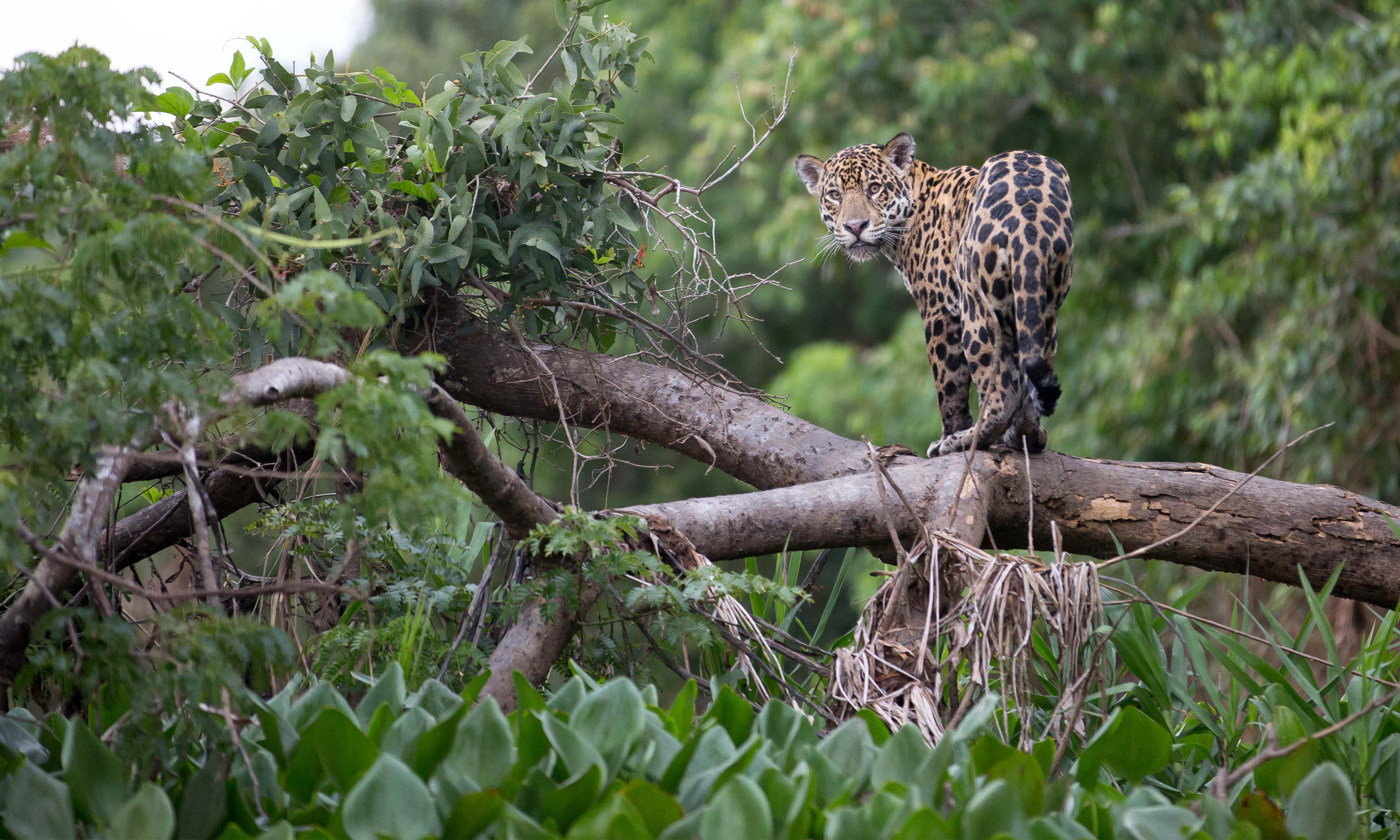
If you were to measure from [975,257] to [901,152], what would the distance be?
1041 mm

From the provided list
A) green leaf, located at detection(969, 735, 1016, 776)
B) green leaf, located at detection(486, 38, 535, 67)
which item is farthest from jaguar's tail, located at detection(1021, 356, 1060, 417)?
green leaf, located at detection(486, 38, 535, 67)

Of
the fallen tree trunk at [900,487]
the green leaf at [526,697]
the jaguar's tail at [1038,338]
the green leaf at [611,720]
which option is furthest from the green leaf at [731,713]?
the jaguar's tail at [1038,338]

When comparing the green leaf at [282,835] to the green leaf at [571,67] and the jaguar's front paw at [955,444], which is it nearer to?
the green leaf at [571,67]

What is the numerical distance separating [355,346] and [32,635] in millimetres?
1655

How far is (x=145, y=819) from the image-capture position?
5.52 ft

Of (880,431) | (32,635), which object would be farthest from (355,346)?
(880,431)

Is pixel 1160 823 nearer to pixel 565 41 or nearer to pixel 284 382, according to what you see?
pixel 284 382

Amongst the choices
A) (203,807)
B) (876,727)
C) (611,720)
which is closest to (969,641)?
(876,727)

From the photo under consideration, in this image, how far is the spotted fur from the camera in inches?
135

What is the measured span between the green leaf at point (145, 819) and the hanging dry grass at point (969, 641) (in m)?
1.33

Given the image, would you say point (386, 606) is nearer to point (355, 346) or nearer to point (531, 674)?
point (531, 674)

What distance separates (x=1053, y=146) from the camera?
8477 millimetres

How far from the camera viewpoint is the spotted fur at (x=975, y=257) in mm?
3441

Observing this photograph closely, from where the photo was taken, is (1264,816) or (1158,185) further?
(1158,185)
